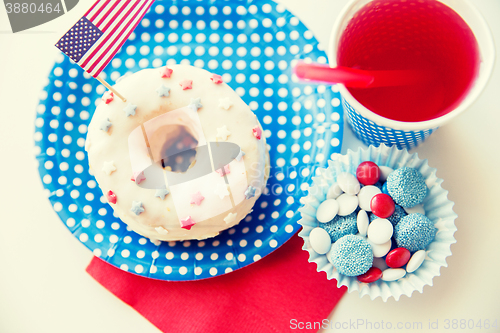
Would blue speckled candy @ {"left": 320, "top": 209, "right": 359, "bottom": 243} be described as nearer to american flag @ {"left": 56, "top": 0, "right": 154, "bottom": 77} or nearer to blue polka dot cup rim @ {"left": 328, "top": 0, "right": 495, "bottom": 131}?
blue polka dot cup rim @ {"left": 328, "top": 0, "right": 495, "bottom": 131}

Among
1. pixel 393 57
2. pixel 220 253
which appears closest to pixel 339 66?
pixel 393 57

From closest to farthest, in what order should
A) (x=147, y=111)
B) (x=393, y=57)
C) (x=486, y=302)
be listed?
(x=393, y=57)
(x=147, y=111)
(x=486, y=302)

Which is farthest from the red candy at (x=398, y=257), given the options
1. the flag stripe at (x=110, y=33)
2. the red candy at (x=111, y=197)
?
the flag stripe at (x=110, y=33)

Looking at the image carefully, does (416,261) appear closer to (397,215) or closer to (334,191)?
(397,215)

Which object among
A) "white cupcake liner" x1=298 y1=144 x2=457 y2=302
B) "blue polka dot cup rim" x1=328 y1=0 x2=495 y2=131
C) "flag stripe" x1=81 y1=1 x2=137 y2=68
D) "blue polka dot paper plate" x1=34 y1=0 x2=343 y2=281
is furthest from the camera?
"blue polka dot paper plate" x1=34 y1=0 x2=343 y2=281

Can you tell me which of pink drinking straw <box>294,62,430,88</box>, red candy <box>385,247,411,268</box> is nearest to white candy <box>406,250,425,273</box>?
red candy <box>385,247,411,268</box>

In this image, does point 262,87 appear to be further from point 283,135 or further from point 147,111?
point 147,111

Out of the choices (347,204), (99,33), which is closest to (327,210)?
(347,204)
